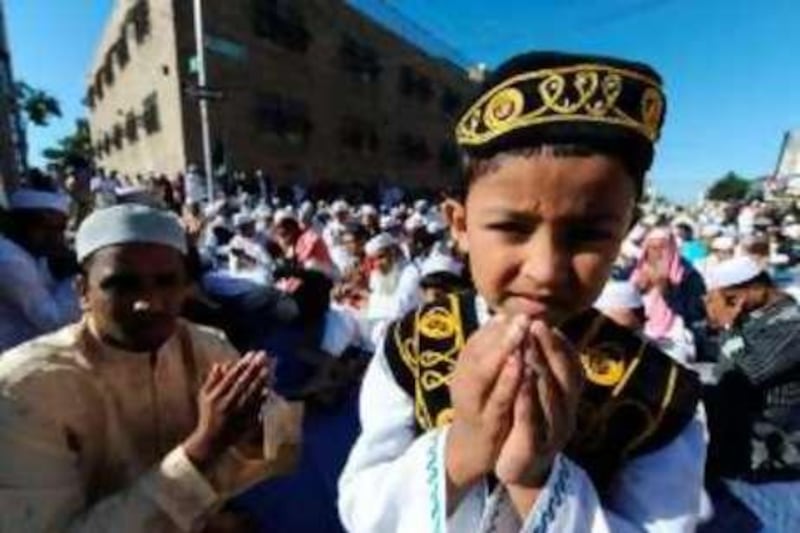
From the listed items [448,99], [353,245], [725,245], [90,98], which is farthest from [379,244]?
[90,98]

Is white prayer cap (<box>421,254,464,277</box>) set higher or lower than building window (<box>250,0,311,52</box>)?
lower

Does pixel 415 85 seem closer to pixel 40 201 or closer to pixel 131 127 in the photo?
pixel 131 127

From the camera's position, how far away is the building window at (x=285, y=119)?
2888 cm

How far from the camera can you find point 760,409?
451cm

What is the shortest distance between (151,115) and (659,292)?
79.5 ft

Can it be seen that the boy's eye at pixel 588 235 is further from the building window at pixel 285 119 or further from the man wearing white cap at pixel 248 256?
the building window at pixel 285 119

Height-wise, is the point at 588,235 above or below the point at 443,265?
above

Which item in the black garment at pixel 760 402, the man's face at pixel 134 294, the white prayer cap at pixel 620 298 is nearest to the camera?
the man's face at pixel 134 294

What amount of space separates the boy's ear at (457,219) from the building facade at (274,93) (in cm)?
1937

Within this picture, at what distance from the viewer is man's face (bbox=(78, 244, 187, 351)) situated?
2.10 metres

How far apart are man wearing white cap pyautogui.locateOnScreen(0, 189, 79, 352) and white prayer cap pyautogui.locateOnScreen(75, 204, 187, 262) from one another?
6.49 ft

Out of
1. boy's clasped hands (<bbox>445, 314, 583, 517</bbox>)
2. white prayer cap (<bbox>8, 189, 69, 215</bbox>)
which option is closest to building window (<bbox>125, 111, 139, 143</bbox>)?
white prayer cap (<bbox>8, 189, 69, 215</bbox>)

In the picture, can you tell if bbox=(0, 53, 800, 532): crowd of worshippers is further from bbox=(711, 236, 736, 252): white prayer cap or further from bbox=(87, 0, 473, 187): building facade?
bbox=(87, 0, 473, 187): building facade

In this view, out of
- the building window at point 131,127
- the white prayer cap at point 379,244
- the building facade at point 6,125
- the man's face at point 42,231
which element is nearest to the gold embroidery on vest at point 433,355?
the man's face at point 42,231
